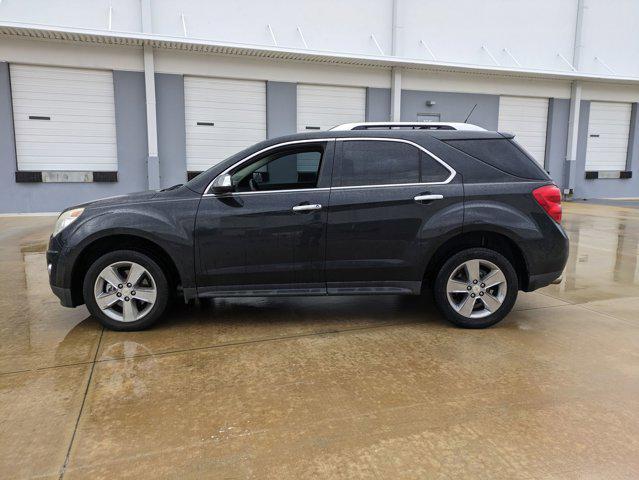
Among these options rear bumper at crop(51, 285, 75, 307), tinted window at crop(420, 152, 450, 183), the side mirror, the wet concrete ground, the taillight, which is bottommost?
the wet concrete ground

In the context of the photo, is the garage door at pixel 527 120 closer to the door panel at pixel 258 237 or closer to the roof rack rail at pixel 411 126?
the roof rack rail at pixel 411 126

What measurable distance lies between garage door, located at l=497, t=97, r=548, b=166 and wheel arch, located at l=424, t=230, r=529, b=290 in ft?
45.6

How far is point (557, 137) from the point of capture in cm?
1825

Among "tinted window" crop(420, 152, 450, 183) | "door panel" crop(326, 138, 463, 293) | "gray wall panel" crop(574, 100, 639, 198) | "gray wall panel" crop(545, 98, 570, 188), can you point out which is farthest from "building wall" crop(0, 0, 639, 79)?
"tinted window" crop(420, 152, 450, 183)

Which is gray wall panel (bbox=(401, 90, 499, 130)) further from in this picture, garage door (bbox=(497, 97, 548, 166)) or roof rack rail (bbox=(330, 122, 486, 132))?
roof rack rail (bbox=(330, 122, 486, 132))

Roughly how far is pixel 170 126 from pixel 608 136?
52.0 feet

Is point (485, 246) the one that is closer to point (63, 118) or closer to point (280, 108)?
point (280, 108)

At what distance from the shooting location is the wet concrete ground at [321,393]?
2680 mm

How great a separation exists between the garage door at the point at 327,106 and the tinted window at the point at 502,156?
10.8 metres

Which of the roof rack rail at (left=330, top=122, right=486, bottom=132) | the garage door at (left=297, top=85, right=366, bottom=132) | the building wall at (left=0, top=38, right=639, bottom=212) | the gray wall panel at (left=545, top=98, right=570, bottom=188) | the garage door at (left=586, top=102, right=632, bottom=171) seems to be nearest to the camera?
the roof rack rail at (left=330, top=122, right=486, bottom=132)

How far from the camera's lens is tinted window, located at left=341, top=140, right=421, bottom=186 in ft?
15.2

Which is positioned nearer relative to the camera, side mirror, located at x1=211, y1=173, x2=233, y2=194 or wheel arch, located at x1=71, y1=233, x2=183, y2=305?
side mirror, located at x1=211, y1=173, x2=233, y2=194

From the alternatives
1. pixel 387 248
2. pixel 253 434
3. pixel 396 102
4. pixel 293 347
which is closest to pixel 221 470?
pixel 253 434

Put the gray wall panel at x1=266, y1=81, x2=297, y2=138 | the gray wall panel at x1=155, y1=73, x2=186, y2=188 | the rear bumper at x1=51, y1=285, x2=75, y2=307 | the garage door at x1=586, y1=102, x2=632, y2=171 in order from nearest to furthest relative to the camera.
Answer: the rear bumper at x1=51, y1=285, x2=75, y2=307 → the gray wall panel at x1=155, y1=73, x2=186, y2=188 → the gray wall panel at x1=266, y1=81, x2=297, y2=138 → the garage door at x1=586, y1=102, x2=632, y2=171
